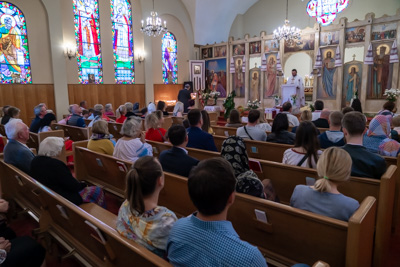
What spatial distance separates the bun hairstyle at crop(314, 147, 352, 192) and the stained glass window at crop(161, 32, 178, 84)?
1318 centimetres

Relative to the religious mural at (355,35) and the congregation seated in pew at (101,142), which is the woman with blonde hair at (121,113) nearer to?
the congregation seated in pew at (101,142)

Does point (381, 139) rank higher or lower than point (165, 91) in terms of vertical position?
lower

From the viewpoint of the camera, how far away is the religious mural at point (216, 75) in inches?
598

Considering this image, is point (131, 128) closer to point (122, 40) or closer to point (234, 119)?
point (234, 119)

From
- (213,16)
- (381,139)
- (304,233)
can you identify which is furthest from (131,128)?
(213,16)

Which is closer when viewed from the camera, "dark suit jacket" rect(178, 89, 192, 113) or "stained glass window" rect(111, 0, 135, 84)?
"dark suit jacket" rect(178, 89, 192, 113)

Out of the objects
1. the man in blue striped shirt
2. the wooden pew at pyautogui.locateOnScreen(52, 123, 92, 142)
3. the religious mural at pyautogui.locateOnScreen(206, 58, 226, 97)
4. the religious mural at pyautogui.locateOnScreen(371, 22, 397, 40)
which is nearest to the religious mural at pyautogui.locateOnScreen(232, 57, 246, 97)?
the religious mural at pyautogui.locateOnScreen(206, 58, 226, 97)

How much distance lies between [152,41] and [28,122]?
6573 millimetres

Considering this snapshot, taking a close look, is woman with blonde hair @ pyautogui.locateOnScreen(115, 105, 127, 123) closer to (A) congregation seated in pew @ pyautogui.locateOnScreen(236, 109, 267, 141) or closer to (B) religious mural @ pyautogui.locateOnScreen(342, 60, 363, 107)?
(A) congregation seated in pew @ pyautogui.locateOnScreen(236, 109, 267, 141)

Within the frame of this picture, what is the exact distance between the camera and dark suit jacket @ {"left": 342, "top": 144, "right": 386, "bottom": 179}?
2.43 meters

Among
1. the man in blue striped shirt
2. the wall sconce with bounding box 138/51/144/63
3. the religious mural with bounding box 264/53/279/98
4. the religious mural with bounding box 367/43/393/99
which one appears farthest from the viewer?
the religious mural with bounding box 264/53/279/98

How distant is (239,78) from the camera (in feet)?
48.1

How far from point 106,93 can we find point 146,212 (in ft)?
37.8

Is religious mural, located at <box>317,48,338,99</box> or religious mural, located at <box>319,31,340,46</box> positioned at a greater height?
religious mural, located at <box>319,31,340,46</box>
